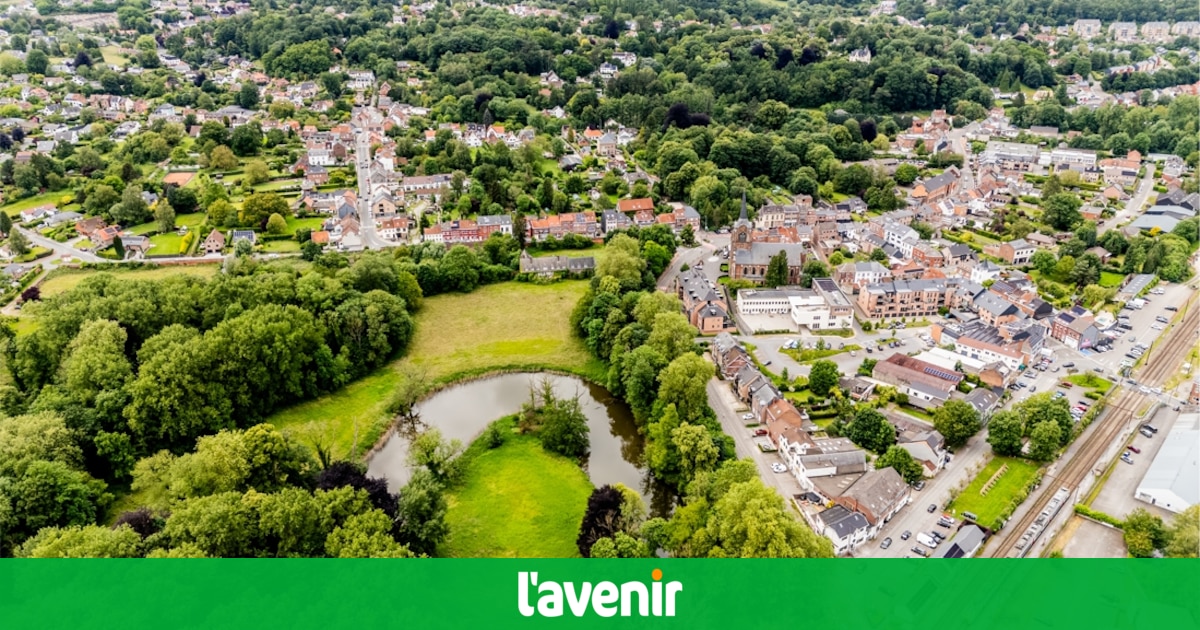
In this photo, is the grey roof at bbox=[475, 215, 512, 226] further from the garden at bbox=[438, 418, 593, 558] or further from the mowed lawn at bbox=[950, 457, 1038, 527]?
the mowed lawn at bbox=[950, 457, 1038, 527]

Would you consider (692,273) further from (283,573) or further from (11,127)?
(11,127)

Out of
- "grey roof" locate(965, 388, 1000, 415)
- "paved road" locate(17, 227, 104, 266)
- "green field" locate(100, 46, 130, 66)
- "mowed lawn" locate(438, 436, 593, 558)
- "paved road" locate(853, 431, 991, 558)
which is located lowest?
"mowed lawn" locate(438, 436, 593, 558)

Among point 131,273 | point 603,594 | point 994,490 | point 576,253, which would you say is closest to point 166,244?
point 131,273

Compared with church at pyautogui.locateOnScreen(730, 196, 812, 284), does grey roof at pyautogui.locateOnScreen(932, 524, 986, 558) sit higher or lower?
lower

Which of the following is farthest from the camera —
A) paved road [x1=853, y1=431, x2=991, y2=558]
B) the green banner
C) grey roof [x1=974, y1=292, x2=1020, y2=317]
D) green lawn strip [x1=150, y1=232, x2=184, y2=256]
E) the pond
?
green lawn strip [x1=150, y1=232, x2=184, y2=256]

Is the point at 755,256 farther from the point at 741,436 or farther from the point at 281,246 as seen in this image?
the point at 281,246

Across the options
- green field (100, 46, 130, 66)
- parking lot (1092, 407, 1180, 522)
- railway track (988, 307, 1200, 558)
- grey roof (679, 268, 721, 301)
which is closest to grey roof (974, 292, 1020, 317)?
railway track (988, 307, 1200, 558)
